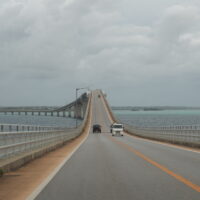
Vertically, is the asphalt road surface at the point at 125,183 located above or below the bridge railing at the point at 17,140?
below

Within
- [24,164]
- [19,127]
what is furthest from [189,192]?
[19,127]

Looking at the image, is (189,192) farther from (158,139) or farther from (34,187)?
(158,139)

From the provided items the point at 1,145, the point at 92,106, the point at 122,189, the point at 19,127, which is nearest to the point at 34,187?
the point at 122,189

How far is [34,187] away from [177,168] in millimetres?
5679

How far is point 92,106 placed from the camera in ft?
546

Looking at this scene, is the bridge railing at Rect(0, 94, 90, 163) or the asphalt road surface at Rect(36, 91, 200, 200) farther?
the bridge railing at Rect(0, 94, 90, 163)

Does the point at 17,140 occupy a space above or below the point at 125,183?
above

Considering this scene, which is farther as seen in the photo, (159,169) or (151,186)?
(159,169)

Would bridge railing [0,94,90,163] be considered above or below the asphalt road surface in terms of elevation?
above

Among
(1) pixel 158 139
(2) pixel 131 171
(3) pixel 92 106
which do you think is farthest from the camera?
(3) pixel 92 106

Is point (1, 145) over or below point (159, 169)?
over

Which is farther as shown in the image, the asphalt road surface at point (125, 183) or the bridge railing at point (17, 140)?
the bridge railing at point (17, 140)

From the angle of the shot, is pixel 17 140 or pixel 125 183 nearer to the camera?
pixel 125 183

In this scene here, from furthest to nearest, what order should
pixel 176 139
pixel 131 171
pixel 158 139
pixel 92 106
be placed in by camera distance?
pixel 92 106 < pixel 158 139 < pixel 176 139 < pixel 131 171
